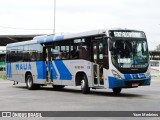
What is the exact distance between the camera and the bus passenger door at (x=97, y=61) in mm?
19734

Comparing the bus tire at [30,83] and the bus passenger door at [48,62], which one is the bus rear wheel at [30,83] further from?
the bus passenger door at [48,62]

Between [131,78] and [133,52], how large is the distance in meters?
1.24

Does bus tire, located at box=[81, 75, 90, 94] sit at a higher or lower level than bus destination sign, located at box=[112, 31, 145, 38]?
lower

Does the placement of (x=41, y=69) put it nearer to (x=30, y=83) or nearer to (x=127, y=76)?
(x=30, y=83)

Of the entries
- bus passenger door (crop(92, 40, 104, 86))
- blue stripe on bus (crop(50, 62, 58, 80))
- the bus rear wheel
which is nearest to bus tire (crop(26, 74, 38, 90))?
the bus rear wheel

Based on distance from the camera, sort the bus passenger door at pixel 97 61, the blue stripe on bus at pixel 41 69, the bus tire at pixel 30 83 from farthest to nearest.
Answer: the bus tire at pixel 30 83 → the blue stripe on bus at pixel 41 69 → the bus passenger door at pixel 97 61

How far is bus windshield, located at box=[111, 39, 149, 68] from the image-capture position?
1903 centimetres

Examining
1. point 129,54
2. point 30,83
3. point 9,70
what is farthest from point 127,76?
point 9,70

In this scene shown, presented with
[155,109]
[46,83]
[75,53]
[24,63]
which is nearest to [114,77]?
[75,53]

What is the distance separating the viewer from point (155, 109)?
A: 44.7ft

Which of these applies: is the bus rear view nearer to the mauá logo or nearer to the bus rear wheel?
the bus rear wheel

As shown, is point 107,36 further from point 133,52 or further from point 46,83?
point 46,83

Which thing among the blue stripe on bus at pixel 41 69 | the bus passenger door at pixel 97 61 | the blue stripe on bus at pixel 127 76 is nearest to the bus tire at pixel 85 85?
the bus passenger door at pixel 97 61

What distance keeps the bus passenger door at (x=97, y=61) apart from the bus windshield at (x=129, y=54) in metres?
0.89
